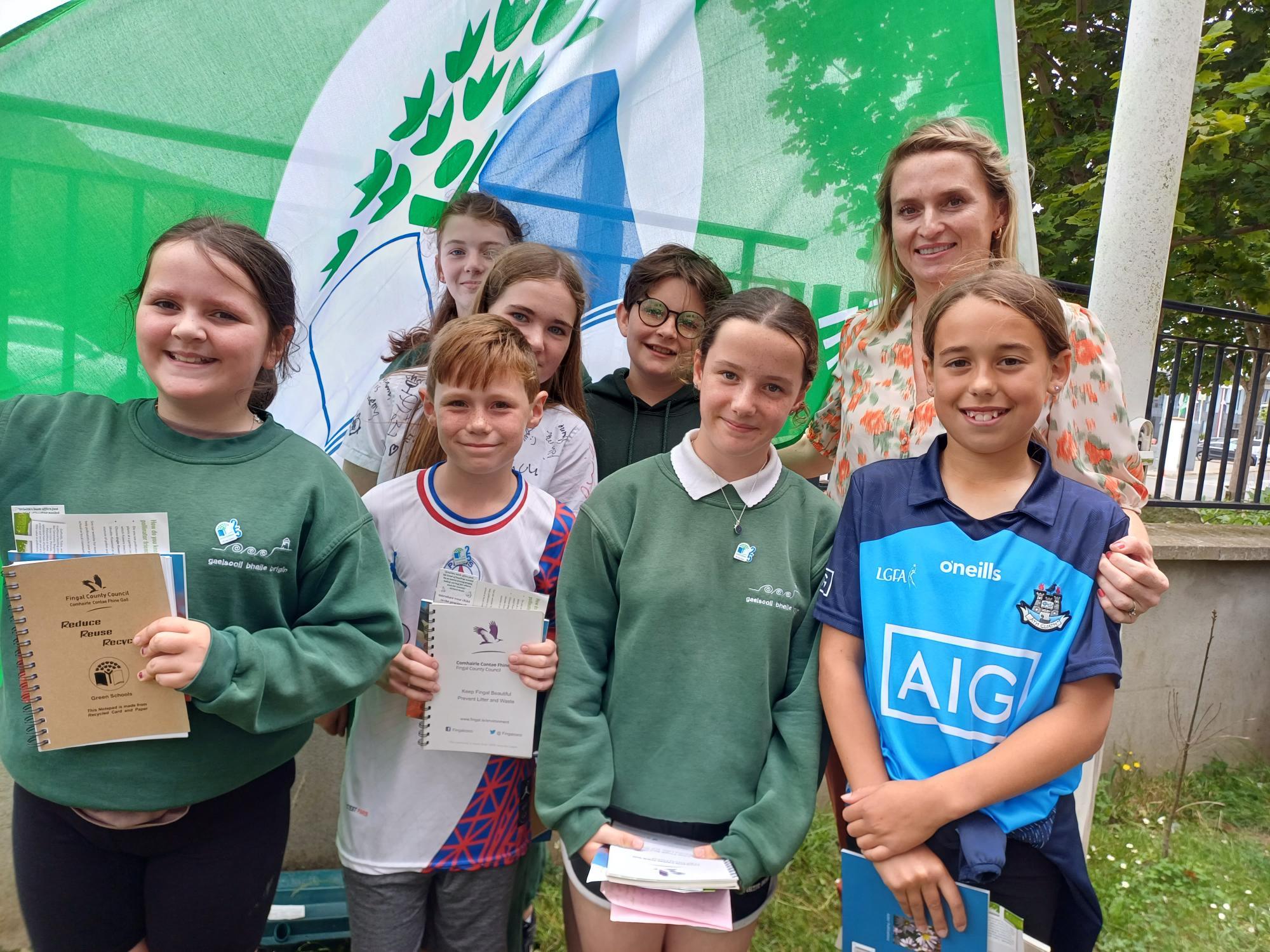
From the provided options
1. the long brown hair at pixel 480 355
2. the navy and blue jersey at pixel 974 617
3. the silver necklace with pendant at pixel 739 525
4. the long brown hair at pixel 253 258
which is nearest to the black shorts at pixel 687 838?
the navy and blue jersey at pixel 974 617

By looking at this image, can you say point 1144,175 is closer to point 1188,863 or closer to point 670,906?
point 1188,863

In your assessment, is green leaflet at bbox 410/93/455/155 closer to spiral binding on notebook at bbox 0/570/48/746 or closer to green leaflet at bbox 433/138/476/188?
green leaflet at bbox 433/138/476/188

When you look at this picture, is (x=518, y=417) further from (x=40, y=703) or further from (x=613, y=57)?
(x=613, y=57)

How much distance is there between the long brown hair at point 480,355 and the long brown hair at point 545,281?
12.7 inches

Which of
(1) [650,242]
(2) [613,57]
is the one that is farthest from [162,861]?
(2) [613,57]

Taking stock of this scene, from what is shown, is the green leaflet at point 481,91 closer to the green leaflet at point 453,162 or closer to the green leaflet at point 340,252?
the green leaflet at point 453,162

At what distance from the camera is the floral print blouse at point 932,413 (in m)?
2.16

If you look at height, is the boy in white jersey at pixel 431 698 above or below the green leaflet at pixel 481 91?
below

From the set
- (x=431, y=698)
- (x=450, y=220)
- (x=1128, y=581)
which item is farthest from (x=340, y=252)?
(x=1128, y=581)

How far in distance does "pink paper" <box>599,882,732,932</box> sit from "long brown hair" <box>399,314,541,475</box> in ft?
3.72

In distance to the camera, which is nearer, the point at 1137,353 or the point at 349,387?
the point at 349,387

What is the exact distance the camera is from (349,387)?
9.68ft

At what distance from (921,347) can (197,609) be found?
1814mm

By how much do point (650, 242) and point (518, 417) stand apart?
1.34 meters
